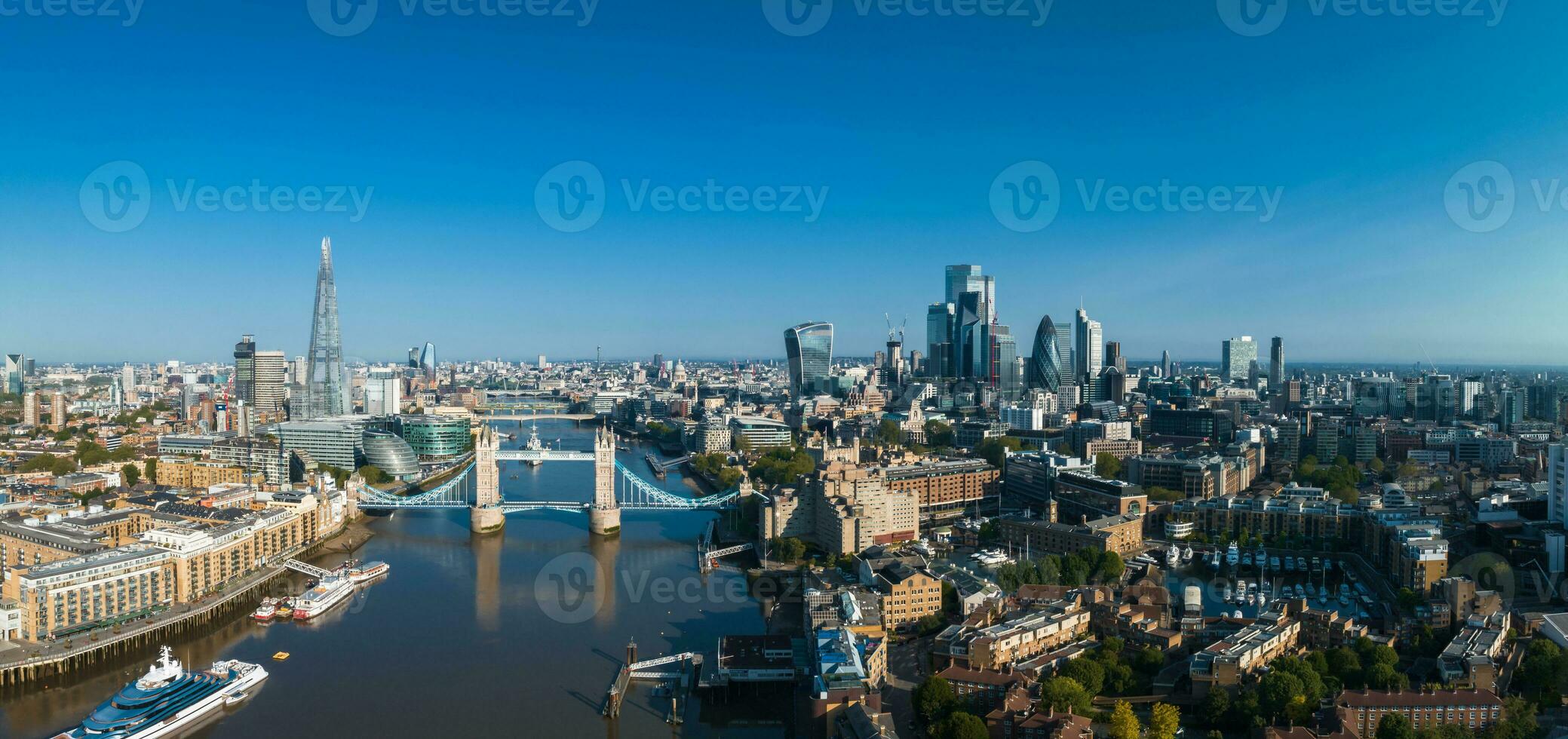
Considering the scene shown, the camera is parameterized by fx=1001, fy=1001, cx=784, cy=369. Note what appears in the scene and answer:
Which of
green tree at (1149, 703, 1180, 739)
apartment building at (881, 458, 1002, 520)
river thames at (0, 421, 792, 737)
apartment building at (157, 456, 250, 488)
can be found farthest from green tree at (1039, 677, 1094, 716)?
apartment building at (157, 456, 250, 488)

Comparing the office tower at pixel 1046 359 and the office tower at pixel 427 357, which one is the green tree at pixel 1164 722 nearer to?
the office tower at pixel 1046 359

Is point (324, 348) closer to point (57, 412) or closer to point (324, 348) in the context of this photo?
point (324, 348)

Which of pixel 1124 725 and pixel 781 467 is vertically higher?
pixel 781 467

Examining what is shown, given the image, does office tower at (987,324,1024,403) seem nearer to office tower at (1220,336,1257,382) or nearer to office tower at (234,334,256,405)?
office tower at (1220,336,1257,382)

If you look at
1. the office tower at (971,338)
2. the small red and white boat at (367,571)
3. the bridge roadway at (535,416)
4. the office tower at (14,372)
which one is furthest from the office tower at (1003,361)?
the office tower at (14,372)

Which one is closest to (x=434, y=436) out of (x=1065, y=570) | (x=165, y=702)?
(x=165, y=702)
